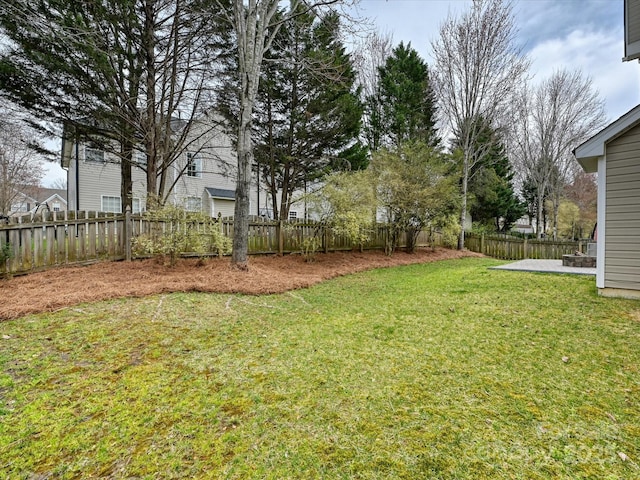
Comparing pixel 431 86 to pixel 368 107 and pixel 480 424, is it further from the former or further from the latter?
pixel 480 424

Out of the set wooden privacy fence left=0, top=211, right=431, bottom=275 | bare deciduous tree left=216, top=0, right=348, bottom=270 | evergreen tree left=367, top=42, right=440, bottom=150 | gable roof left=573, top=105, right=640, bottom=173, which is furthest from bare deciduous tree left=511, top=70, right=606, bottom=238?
wooden privacy fence left=0, top=211, right=431, bottom=275

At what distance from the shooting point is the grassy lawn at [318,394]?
5.56 ft

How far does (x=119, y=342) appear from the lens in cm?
324

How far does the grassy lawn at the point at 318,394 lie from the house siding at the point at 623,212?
99 centimetres

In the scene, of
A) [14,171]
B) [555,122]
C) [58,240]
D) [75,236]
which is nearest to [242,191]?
[75,236]

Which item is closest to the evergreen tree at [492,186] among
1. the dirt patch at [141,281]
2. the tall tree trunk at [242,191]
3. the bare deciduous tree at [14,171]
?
the dirt patch at [141,281]

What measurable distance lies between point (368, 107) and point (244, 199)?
13.1m

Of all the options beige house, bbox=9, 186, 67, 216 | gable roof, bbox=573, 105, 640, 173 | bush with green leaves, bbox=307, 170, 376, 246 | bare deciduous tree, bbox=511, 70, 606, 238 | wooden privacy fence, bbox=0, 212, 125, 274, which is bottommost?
wooden privacy fence, bbox=0, 212, 125, 274

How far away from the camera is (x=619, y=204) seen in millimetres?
5148

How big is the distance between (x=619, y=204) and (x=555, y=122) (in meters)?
18.6

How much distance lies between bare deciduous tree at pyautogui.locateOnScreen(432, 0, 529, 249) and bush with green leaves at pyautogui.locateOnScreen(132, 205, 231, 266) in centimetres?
1238

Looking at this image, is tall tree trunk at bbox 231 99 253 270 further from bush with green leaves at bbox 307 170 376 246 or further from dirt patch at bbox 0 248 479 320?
bush with green leaves at bbox 307 170 376 246

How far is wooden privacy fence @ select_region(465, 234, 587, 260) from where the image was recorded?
43.1 feet

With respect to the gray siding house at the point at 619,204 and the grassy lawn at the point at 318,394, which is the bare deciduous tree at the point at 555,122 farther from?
the grassy lawn at the point at 318,394
